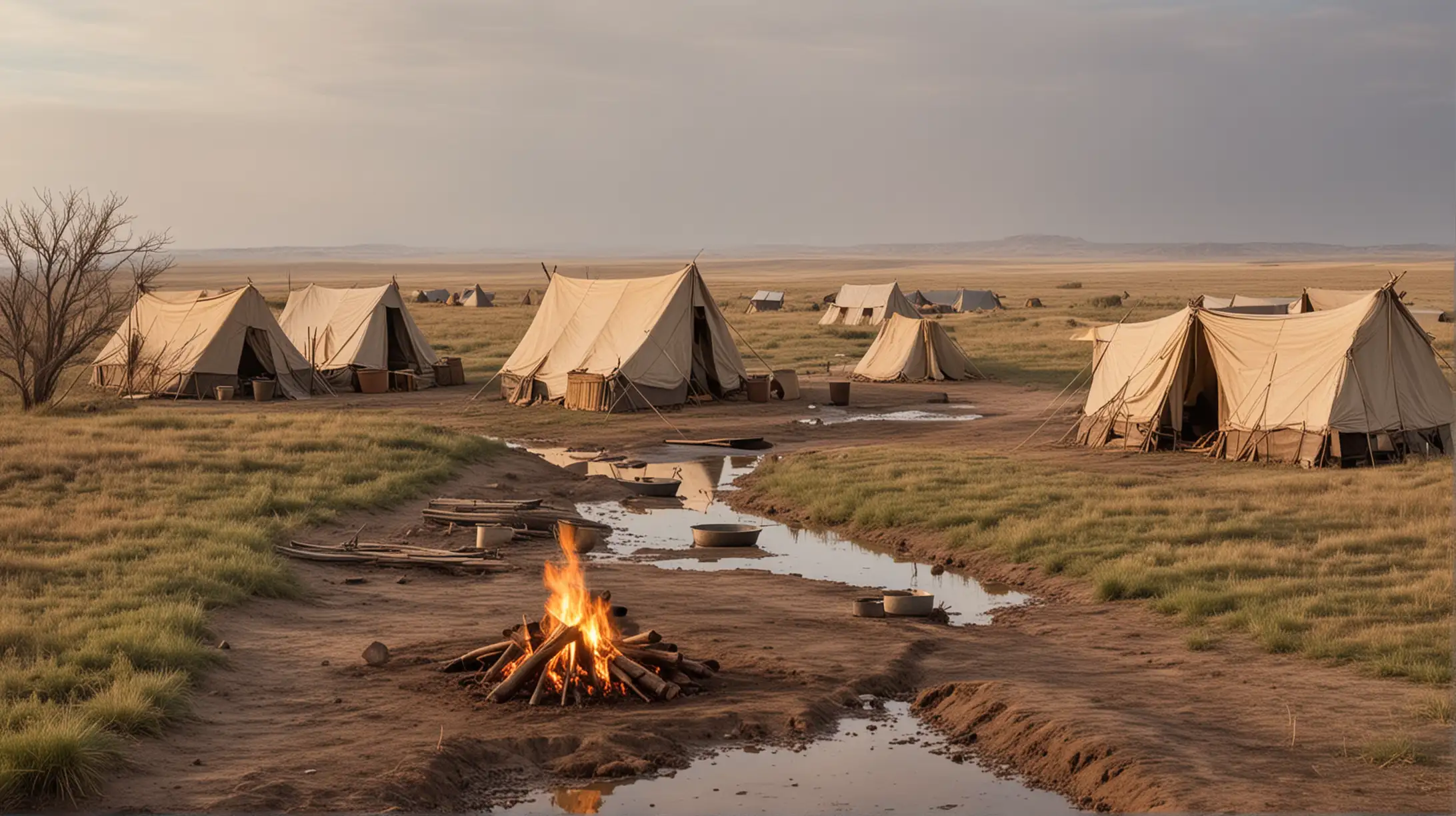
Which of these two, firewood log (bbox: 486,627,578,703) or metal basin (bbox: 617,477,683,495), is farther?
metal basin (bbox: 617,477,683,495)

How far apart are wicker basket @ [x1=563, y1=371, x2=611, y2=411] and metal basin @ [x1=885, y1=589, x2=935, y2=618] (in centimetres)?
1489

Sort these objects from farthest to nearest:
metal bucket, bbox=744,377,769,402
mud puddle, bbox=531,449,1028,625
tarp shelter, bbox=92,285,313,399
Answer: tarp shelter, bbox=92,285,313,399, metal bucket, bbox=744,377,769,402, mud puddle, bbox=531,449,1028,625

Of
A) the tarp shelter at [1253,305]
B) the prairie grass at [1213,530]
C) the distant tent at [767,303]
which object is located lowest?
the prairie grass at [1213,530]

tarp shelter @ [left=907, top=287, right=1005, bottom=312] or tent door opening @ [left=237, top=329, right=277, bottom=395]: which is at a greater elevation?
tarp shelter @ [left=907, top=287, right=1005, bottom=312]

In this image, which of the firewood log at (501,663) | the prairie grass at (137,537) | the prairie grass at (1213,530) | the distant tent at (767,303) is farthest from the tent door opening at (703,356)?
the distant tent at (767,303)

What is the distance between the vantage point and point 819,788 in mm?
6773

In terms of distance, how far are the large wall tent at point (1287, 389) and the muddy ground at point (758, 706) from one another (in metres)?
7.56

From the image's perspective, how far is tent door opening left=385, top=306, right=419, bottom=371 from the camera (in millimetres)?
31016

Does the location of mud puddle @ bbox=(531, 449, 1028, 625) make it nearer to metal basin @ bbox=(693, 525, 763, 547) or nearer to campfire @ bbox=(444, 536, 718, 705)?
metal basin @ bbox=(693, 525, 763, 547)

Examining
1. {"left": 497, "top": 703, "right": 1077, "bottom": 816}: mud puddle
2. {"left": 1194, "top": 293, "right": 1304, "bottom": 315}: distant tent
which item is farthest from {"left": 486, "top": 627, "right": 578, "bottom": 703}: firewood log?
{"left": 1194, "top": 293, "right": 1304, "bottom": 315}: distant tent

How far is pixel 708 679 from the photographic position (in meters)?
8.36

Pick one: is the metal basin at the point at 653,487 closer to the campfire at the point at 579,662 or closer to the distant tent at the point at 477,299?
the campfire at the point at 579,662

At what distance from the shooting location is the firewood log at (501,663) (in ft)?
26.7

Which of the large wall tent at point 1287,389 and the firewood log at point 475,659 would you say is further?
the large wall tent at point 1287,389
